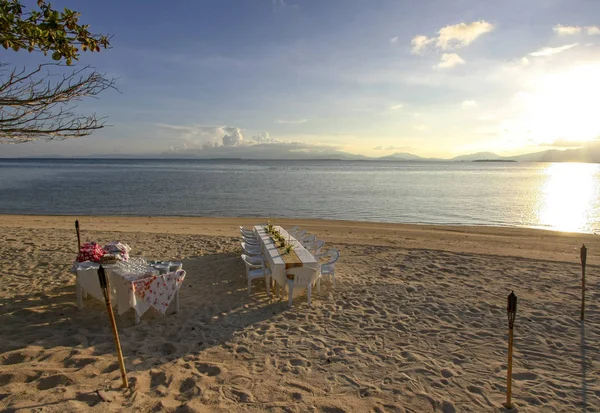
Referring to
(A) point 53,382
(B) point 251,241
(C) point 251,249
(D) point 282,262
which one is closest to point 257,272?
(D) point 282,262

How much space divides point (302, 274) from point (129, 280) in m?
2.74

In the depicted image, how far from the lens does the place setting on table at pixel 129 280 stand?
5430mm

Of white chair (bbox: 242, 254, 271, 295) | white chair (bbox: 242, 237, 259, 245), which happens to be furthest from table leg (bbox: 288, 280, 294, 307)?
white chair (bbox: 242, 237, 259, 245)

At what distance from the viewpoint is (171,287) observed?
18.9ft

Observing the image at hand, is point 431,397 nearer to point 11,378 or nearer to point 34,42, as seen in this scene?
point 11,378

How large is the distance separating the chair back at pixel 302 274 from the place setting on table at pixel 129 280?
1821mm

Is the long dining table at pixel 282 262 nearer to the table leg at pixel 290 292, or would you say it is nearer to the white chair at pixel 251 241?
the table leg at pixel 290 292

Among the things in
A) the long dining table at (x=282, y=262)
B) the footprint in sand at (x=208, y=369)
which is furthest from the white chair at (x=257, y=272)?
the footprint in sand at (x=208, y=369)

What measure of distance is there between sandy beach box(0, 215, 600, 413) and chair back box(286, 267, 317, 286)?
1.42 ft

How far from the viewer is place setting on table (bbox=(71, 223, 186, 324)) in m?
5.43

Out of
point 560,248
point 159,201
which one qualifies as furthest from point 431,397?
point 159,201

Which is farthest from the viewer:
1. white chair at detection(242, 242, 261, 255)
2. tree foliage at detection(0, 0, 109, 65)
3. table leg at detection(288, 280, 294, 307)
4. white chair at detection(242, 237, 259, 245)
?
white chair at detection(242, 237, 259, 245)

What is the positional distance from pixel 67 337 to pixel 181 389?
2.16 meters

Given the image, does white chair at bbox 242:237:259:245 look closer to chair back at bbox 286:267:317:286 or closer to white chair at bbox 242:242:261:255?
white chair at bbox 242:242:261:255
